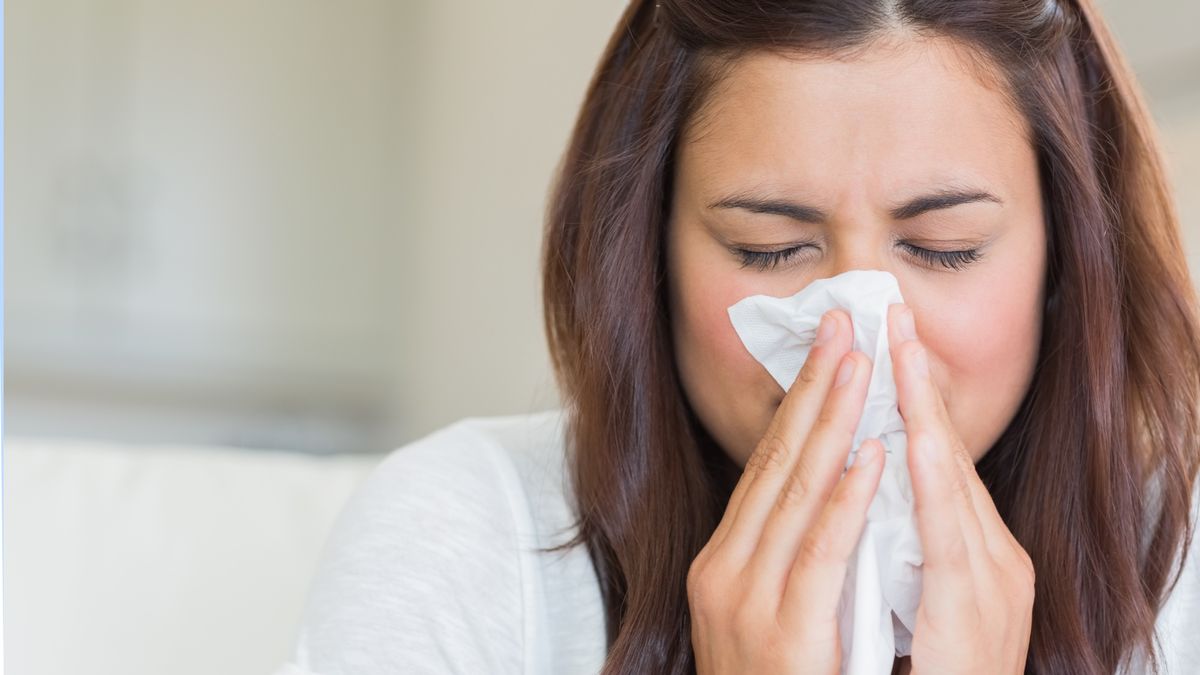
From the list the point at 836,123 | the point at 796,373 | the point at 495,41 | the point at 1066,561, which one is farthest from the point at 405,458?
the point at 495,41

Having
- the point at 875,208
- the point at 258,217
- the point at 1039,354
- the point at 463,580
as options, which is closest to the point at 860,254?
the point at 875,208

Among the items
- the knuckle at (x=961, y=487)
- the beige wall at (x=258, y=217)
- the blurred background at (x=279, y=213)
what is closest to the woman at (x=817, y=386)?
the knuckle at (x=961, y=487)

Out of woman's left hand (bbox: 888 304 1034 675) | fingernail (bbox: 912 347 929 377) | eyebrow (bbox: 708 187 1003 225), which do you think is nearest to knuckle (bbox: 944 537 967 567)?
woman's left hand (bbox: 888 304 1034 675)

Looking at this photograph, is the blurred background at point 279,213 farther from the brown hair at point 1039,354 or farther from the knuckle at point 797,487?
the knuckle at point 797,487

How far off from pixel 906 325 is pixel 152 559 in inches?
30.0

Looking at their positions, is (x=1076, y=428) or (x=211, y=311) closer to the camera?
(x=1076, y=428)

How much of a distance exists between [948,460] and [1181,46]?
2.88 feet

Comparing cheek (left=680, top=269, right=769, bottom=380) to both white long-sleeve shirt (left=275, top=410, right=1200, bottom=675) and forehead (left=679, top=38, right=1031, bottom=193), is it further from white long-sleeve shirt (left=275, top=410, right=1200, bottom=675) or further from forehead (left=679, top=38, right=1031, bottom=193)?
white long-sleeve shirt (left=275, top=410, right=1200, bottom=675)

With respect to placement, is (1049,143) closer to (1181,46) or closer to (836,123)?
(836,123)

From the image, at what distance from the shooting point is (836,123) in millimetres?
850

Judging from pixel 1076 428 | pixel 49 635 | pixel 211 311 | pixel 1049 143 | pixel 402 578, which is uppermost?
pixel 1049 143

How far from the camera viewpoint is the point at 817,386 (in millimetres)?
804

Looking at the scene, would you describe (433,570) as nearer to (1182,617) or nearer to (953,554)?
(953,554)

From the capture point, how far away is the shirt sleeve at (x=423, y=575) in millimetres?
872
